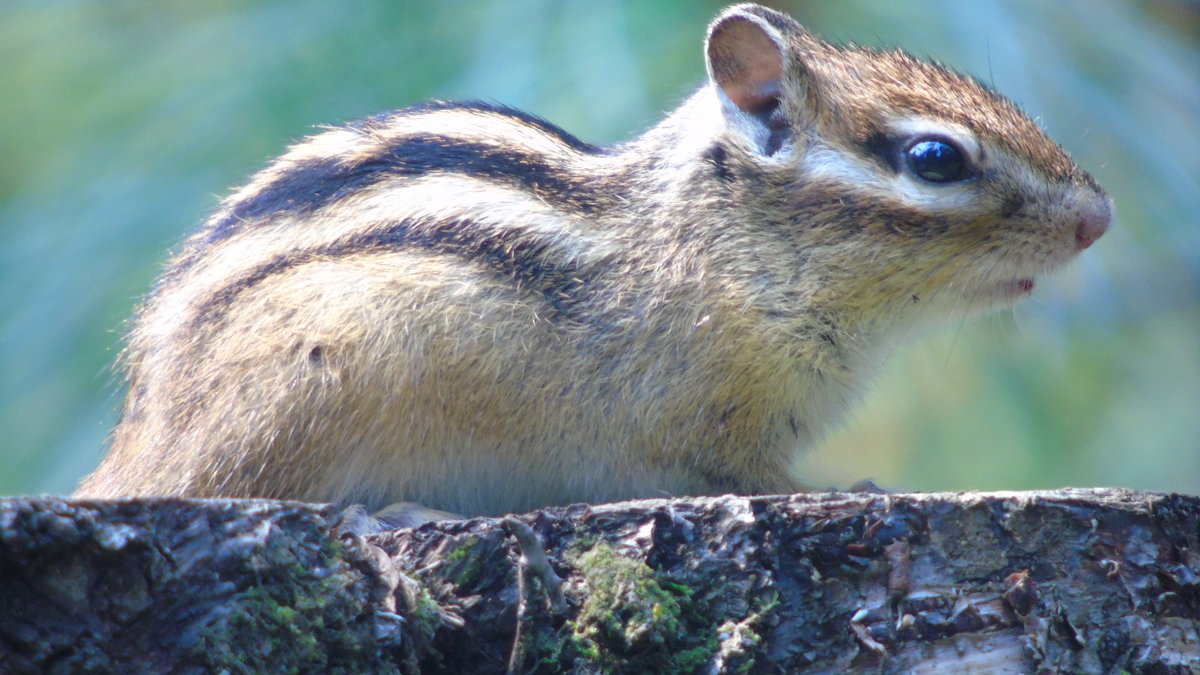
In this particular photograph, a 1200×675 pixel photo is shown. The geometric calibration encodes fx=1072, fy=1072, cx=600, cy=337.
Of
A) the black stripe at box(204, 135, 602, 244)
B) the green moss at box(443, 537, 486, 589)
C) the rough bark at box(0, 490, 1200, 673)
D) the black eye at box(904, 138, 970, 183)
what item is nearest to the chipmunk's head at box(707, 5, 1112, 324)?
the black eye at box(904, 138, 970, 183)

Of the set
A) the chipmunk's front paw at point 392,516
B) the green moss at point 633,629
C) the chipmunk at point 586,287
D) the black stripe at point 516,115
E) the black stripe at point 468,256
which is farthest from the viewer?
the black stripe at point 516,115

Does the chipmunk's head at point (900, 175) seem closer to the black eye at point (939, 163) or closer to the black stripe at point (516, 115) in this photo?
the black eye at point (939, 163)

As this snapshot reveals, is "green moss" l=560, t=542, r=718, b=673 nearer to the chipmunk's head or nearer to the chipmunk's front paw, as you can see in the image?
the chipmunk's front paw

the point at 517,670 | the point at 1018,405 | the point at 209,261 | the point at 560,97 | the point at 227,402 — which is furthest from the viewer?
the point at 1018,405

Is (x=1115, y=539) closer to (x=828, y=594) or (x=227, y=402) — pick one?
(x=828, y=594)

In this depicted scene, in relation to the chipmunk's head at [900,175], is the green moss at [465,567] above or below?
below

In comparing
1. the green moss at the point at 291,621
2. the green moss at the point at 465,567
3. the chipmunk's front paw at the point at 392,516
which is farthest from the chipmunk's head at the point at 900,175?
the green moss at the point at 291,621

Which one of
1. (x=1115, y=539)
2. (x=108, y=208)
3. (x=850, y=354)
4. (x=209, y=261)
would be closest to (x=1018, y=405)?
(x=850, y=354)
